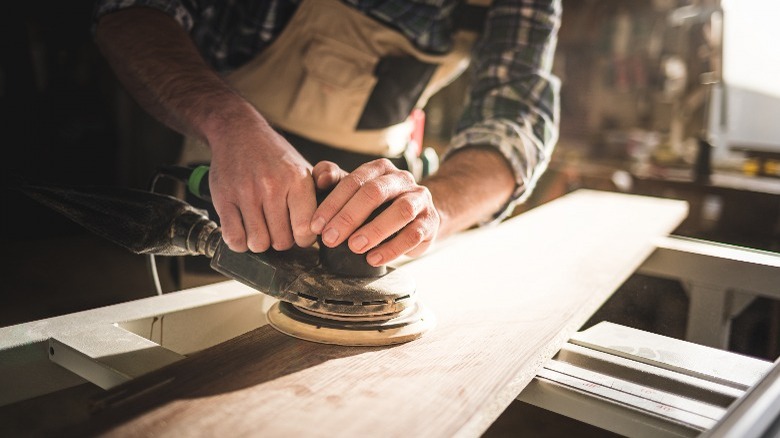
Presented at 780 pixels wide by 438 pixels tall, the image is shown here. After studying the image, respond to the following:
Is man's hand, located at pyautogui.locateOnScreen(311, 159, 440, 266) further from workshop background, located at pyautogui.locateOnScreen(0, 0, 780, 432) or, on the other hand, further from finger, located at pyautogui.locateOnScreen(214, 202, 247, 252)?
workshop background, located at pyautogui.locateOnScreen(0, 0, 780, 432)

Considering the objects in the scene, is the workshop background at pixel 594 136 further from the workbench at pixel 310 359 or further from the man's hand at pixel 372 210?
the man's hand at pixel 372 210

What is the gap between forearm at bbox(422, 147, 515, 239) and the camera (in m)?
1.34

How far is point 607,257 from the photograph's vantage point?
138 centimetres

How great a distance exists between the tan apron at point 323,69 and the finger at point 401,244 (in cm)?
87

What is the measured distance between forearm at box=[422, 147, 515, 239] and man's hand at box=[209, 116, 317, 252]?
50 cm

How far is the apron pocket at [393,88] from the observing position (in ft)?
5.65

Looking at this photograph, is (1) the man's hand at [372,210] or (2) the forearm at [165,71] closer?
(1) the man's hand at [372,210]

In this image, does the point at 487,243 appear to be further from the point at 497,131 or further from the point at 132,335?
the point at 132,335

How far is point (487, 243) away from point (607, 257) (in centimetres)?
28

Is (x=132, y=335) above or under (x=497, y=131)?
under

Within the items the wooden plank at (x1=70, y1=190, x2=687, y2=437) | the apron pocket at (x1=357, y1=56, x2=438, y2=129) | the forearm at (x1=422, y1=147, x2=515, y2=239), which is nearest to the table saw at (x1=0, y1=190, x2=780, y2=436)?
the wooden plank at (x1=70, y1=190, x2=687, y2=437)

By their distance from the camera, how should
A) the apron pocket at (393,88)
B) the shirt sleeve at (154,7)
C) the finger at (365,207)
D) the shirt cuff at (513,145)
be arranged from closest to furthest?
the finger at (365,207) → the shirt sleeve at (154,7) → the shirt cuff at (513,145) → the apron pocket at (393,88)

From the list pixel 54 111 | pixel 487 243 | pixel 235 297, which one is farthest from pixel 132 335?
pixel 54 111

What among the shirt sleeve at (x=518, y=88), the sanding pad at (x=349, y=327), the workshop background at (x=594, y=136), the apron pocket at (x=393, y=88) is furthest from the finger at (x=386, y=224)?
the apron pocket at (x=393, y=88)
